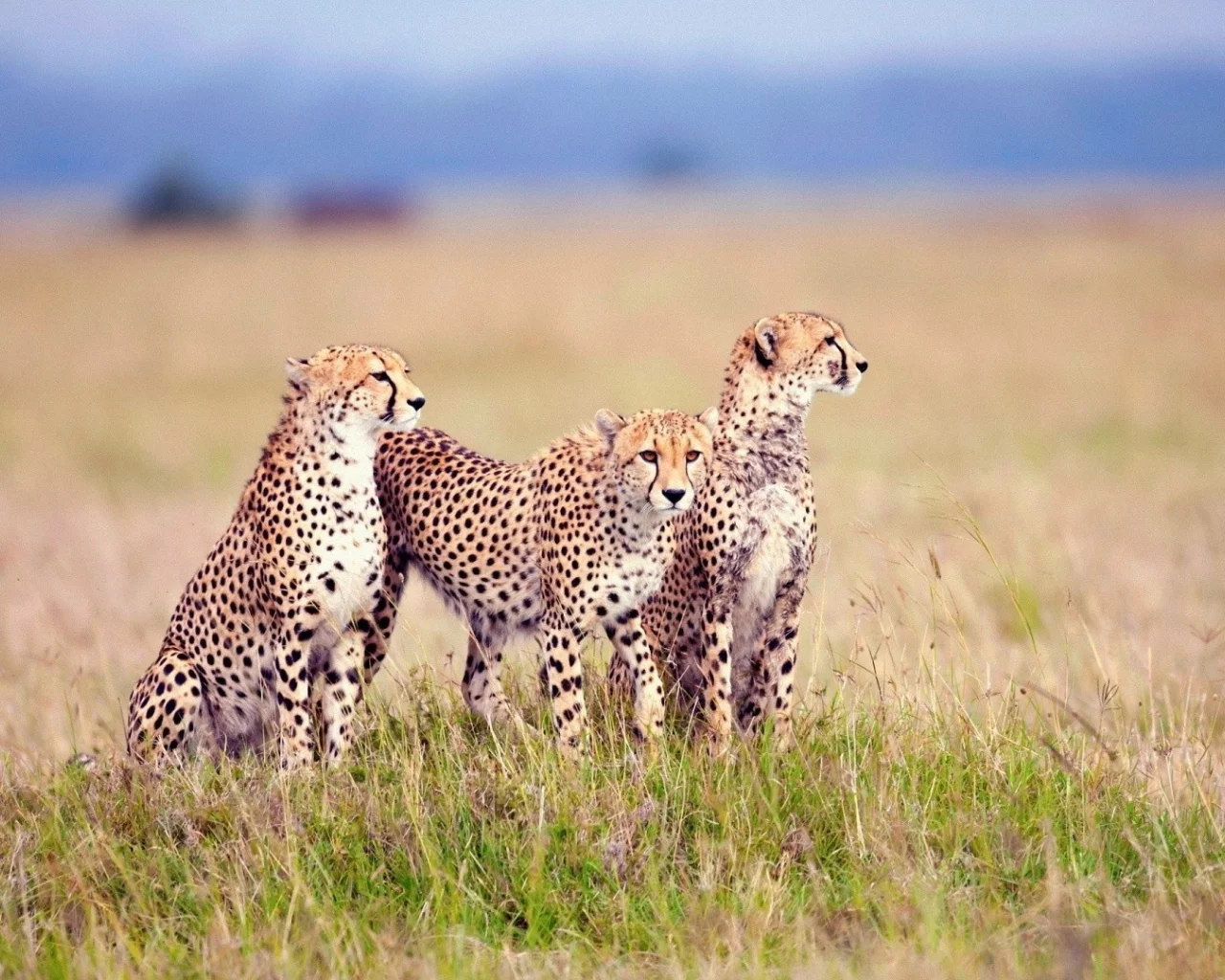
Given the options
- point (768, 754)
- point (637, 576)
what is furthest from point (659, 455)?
point (768, 754)

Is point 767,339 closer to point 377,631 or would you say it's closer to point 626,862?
point 377,631

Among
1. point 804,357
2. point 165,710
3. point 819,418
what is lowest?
point 165,710

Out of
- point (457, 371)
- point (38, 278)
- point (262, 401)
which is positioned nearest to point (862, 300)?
point (457, 371)

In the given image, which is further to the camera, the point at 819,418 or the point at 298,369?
the point at 819,418

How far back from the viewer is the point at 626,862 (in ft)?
11.0

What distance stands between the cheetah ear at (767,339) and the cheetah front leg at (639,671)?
28.4 inches

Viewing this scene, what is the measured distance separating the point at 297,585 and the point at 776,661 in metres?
1.21

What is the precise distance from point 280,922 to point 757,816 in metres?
1.03

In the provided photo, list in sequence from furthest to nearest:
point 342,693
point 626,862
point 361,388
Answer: point 342,693
point 361,388
point 626,862

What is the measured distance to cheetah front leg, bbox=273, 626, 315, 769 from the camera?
3.85 meters

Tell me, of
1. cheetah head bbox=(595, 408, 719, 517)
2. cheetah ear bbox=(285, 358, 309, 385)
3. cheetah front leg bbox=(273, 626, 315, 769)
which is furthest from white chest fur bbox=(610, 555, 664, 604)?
cheetah ear bbox=(285, 358, 309, 385)

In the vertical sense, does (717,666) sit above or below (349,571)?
below

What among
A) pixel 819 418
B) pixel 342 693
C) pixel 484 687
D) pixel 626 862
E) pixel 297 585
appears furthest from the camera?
pixel 819 418

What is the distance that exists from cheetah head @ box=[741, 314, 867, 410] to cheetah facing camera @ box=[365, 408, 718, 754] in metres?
0.30
